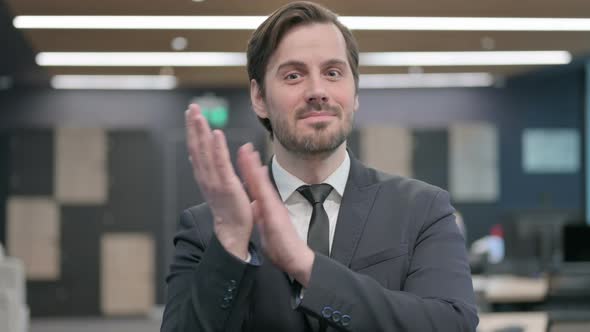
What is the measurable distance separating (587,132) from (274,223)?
916 cm

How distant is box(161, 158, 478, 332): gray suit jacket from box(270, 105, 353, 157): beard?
120mm

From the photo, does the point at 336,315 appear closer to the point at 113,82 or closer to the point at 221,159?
the point at 221,159

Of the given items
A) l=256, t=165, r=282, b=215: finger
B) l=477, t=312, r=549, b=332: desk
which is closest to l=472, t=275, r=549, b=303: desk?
l=477, t=312, r=549, b=332: desk

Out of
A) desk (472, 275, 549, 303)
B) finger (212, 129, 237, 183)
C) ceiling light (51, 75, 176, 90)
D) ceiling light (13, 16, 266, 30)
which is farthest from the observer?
ceiling light (51, 75, 176, 90)

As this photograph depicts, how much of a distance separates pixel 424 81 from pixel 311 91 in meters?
8.49

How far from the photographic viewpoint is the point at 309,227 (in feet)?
4.52

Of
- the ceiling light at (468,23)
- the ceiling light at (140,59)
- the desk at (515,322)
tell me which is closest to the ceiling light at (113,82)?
the ceiling light at (140,59)

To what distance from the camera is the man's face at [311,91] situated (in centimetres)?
132

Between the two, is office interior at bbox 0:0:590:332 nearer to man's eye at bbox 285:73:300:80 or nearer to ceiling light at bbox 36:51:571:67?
ceiling light at bbox 36:51:571:67

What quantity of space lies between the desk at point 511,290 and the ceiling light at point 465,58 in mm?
2229

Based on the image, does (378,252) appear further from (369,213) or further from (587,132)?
(587,132)

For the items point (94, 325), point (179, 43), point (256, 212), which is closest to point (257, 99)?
point (256, 212)

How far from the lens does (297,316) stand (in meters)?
1.31

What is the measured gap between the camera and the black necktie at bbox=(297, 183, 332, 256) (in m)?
1.35
